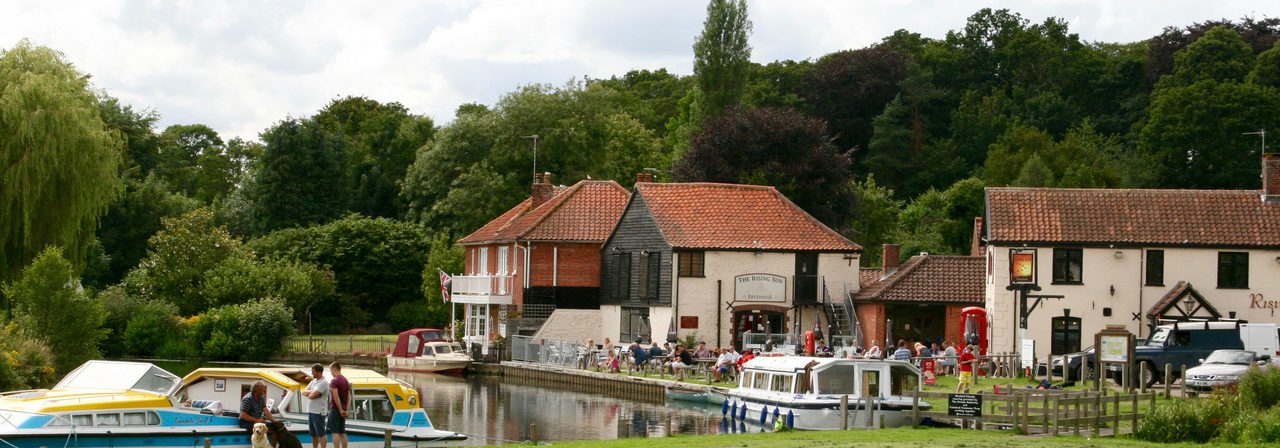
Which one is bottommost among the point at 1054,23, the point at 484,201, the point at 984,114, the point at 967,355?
the point at 967,355

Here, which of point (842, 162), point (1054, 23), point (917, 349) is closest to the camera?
point (917, 349)

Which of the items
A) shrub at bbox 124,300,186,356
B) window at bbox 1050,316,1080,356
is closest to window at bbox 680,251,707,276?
window at bbox 1050,316,1080,356

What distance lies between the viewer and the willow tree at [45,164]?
138ft

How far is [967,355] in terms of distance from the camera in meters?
39.5

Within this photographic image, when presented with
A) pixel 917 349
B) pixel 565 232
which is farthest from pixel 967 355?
pixel 565 232

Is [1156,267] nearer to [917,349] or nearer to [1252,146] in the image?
[917,349]

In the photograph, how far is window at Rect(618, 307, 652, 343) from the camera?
54.7 metres

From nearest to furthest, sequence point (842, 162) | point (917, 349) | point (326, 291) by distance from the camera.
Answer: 1. point (917, 349)
2. point (842, 162)
3. point (326, 291)

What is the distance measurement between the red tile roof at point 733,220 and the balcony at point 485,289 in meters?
6.97

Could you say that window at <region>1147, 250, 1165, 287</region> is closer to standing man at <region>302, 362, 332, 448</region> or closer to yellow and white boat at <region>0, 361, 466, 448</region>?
yellow and white boat at <region>0, 361, 466, 448</region>

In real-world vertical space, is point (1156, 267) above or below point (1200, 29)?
below

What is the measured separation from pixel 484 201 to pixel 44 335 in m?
40.7

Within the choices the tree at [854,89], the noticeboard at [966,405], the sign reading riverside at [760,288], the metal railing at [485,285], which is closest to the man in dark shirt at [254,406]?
the noticeboard at [966,405]

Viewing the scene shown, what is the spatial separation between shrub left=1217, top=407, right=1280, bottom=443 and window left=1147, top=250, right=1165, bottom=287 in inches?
796
